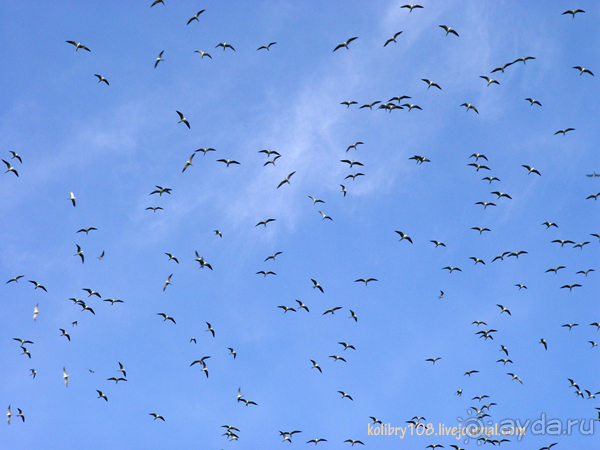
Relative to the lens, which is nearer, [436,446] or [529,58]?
[529,58]

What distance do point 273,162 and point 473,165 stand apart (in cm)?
3000

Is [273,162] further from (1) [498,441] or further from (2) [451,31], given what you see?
(1) [498,441]

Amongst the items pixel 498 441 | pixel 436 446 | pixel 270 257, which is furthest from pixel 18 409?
pixel 498 441

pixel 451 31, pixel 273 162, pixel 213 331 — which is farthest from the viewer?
pixel 213 331

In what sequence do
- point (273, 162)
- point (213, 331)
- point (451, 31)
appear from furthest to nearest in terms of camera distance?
point (213, 331) < point (273, 162) < point (451, 31)

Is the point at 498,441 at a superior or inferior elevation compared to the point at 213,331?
inferior

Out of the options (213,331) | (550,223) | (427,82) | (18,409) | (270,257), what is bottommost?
(18,409)

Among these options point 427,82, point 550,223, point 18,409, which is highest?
point 427,82

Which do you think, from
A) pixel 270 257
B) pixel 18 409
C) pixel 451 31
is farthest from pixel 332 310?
pixel 18 409

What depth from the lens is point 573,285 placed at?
110312 millimetres

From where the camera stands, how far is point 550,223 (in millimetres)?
102438

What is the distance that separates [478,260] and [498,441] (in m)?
29.8

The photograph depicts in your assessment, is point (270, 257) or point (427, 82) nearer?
point (427, 82)

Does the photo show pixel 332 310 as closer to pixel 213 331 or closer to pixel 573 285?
pixel 213 331
